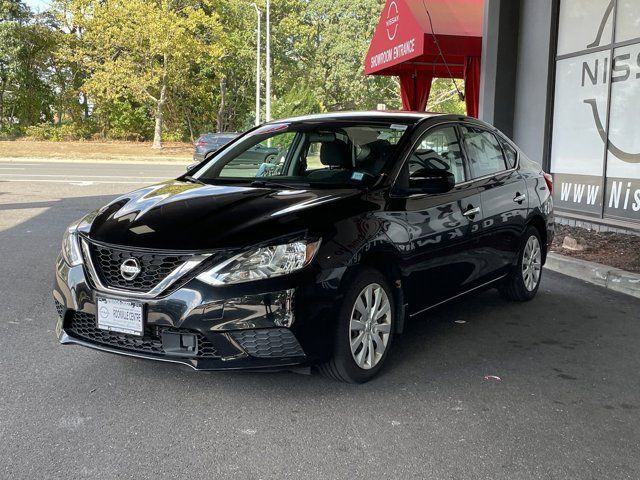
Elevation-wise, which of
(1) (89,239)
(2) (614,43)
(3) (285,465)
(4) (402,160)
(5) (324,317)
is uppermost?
(2) (614,43)

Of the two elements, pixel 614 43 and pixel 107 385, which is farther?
pixel 614 43

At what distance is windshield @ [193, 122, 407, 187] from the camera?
4.51 meters

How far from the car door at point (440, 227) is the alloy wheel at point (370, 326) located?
1.04 ft

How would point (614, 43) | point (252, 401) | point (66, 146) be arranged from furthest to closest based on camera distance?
point (66, 146), point (614, 43), point (252, 401)

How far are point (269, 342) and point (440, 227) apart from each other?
160 centimetres

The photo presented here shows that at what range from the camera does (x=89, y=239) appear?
3779mm

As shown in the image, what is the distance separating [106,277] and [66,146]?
3599cm

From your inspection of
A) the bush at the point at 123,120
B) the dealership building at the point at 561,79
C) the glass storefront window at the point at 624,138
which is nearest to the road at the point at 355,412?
the glass storefront window at the point at 624,138

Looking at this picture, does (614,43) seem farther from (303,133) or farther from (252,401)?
(252,401)

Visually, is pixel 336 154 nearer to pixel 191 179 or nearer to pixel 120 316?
pixel 191 179

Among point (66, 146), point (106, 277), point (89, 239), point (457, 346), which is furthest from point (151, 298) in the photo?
point (66, 146)

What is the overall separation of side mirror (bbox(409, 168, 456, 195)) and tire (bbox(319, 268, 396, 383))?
69 centimetres

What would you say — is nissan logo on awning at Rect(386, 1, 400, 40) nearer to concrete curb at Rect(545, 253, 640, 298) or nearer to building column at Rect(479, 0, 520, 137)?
building column at Rect(479, 0, 520, 137)

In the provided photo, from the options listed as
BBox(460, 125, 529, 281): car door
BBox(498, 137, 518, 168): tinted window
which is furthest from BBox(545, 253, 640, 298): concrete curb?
BBox(498, 137, 518, 168): tinted window
